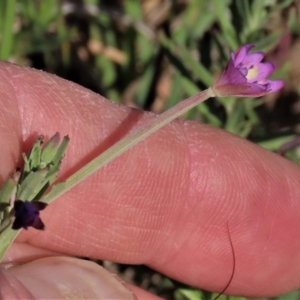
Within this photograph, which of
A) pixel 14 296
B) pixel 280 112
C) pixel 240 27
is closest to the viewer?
pixel 14 296

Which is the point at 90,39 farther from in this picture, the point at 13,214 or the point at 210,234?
the point at 13,214

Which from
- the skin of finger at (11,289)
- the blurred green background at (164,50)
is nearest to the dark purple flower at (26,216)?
the skin of finger at (11,289)

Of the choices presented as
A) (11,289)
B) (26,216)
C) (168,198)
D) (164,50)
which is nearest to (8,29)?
(164,50)

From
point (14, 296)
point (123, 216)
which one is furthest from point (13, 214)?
point (123, 216)

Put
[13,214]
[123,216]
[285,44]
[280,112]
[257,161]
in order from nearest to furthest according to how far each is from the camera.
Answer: [13,214]
[123,216]
[257,161]
[285,44]
[280,112]

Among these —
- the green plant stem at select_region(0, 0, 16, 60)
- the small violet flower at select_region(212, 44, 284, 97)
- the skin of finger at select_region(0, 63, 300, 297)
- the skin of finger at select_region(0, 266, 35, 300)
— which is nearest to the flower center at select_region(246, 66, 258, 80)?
the small violet flower at select_region(212, 44, 284, 97)

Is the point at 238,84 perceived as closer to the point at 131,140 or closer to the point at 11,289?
the point at 131,140
